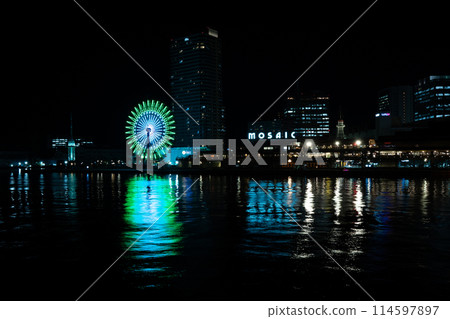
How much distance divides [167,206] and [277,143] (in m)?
124

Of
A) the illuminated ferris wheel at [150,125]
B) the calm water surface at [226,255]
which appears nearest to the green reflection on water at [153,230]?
the calm water surface at [226,255]

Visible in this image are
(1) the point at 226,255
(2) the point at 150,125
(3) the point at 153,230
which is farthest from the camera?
(2) the point at 150,125

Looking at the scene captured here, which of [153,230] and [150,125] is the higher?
[150,125]

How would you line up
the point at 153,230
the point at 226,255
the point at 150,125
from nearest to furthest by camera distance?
the point at 226,255, the point at 153,230, the point at 150,125

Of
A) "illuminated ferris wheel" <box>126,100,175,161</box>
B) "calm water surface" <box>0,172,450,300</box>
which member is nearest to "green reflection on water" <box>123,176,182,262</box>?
"calm water surface" <box>0,172,450,300</box>

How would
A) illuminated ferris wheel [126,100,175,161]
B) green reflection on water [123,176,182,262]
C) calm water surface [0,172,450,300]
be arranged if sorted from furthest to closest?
illuminated ferris wheel [126,100,175,161] → green reflection on water [123,176,182,262] → calm water surface [0,172,450,300]

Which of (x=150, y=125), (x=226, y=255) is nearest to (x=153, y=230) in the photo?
(x=226, y=255)

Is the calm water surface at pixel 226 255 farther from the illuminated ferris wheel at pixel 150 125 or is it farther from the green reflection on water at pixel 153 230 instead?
the illuminated ferris wheel at pixel 150 125

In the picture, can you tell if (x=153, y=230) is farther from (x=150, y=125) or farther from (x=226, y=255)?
(x=150, y=125)

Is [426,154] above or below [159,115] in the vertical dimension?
below

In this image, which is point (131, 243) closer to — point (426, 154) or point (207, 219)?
point (207, 219)

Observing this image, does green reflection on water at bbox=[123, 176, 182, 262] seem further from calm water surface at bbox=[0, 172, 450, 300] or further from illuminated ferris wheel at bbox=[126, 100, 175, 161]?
illuminated ferris wheel at bbox=[126, 100, 175, 161]

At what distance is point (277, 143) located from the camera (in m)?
151
